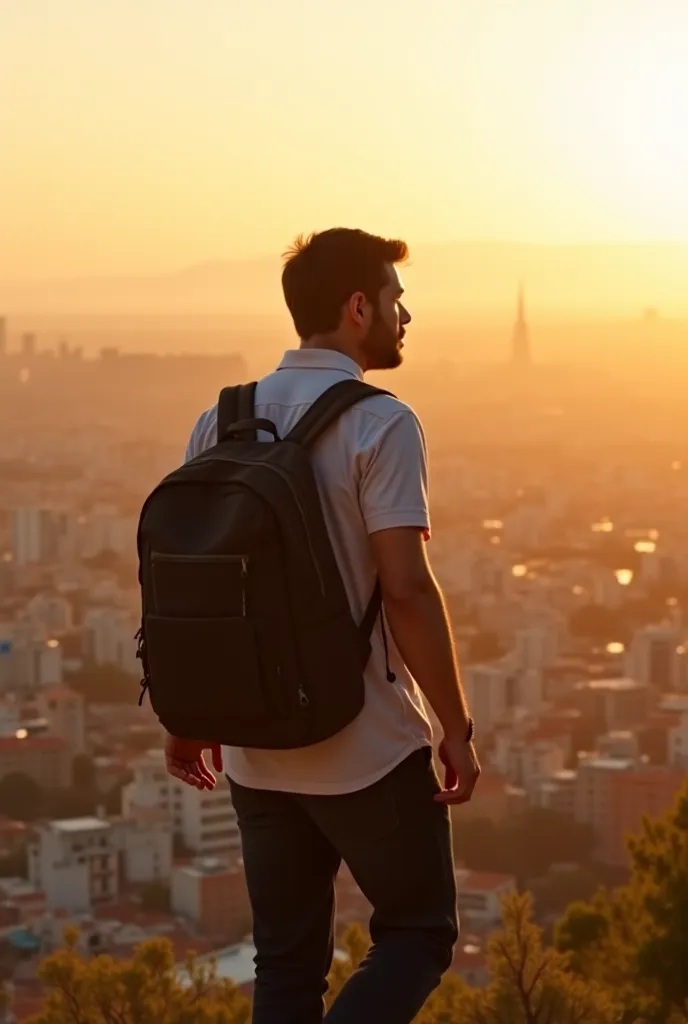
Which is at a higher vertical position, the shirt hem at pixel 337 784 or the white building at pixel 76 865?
the shirt hem at pixel 337 784

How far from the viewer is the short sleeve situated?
1.40 metres

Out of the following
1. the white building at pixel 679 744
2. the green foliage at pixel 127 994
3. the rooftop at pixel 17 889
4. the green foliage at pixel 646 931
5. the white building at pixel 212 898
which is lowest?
the white building at pixel 679 744

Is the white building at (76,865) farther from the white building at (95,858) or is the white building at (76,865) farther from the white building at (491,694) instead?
the white building at (491,694)

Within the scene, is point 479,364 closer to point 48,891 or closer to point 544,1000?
point 48,891

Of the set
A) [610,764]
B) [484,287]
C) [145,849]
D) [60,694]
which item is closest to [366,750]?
[145,849]

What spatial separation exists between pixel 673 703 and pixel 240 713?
24.5m

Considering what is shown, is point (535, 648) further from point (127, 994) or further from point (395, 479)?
point (395, 479)

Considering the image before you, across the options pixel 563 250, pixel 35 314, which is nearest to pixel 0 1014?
pixel 35 314

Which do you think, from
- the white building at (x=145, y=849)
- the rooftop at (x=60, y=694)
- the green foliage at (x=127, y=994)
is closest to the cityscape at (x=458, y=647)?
the white building at (x=145, y=849)

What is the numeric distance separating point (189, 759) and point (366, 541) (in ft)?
0.98

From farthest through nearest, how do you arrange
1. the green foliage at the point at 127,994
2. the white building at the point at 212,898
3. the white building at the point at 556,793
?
the white building at the point at 556,793 → the white building at the point at 212,898 → the green foliage at the point at 127,994

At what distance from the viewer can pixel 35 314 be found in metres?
35.1

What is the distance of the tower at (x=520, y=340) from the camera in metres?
36.5

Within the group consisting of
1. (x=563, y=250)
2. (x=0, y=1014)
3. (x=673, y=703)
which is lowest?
(x=673, y=703)
